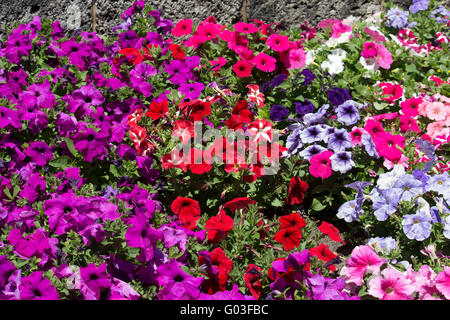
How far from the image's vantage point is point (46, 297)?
6.79 ft

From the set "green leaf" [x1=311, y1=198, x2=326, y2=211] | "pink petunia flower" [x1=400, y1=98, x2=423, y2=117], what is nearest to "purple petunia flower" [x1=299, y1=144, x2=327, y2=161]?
"green leaf" [x1=311, y1=198, x2=326, y2=211]

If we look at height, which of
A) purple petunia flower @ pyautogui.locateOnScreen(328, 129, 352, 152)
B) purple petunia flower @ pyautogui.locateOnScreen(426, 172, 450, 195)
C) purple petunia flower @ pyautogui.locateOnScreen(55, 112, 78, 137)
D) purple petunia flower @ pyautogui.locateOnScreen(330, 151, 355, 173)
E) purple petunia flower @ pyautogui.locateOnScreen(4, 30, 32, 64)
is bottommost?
purple petunia flower @ pyautogui.locateOnScreen(426, 172, 450, 195)

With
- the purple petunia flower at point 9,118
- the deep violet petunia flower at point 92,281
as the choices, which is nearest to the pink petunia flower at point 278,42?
the purple petunia flower at point 9,118

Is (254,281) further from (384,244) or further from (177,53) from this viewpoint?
(177,53)

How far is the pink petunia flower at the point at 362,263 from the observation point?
7.91 ft

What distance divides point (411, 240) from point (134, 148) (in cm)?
162

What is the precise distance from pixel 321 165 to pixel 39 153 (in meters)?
1.58

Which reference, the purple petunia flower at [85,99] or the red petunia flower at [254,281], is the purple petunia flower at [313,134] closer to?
the red petunia flower at [254,281]

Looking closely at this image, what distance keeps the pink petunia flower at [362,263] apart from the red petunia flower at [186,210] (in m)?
0.77

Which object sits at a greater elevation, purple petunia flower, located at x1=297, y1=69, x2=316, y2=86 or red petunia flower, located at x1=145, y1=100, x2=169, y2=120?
red petunia flower, located at x1=145, y1=100, x2=169, y2=120

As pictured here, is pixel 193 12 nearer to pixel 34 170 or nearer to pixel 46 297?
pixel 34 170

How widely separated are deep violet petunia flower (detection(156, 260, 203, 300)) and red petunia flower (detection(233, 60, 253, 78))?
1788mm

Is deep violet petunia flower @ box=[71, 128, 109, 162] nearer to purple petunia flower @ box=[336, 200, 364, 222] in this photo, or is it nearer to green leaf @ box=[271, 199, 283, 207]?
green leaf @ box=[271, 199, 283, 207]

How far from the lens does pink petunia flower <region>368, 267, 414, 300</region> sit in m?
2.28
